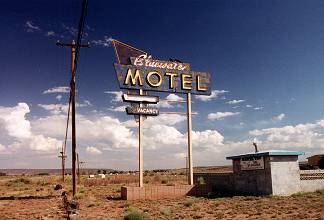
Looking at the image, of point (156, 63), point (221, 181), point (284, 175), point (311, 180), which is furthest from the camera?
point (221, 181)

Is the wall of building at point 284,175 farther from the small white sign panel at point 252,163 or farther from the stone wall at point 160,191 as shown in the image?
the stone wall at point 160,191

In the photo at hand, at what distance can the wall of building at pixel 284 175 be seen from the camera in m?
25.0

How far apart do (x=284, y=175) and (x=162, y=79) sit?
11569 millimetres

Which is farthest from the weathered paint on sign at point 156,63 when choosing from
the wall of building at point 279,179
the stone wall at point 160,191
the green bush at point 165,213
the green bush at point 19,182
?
the green bush at point 19,182

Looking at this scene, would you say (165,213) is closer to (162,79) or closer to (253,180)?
(253,180)

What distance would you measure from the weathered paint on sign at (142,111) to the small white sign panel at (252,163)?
26.2 ft

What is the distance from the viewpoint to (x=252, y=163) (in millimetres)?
26953

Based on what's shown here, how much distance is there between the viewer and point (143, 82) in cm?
2680

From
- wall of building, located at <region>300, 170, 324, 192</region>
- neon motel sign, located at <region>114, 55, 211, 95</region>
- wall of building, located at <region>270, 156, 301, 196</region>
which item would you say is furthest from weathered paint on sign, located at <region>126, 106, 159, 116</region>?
wall of building, located at <region>300, 170, 324, 192</region>

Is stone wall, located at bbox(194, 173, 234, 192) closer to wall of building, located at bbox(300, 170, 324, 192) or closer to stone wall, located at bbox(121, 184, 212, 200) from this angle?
stone wall, located at bbox(121, 184, 212, 200)

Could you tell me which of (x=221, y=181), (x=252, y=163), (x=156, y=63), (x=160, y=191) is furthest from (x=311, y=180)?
(x=156, y=63)

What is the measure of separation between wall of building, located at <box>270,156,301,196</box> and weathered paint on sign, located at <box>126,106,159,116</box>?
921 centimetres

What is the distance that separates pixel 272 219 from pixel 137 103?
13.8m

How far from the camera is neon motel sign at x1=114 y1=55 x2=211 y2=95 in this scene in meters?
26.2
